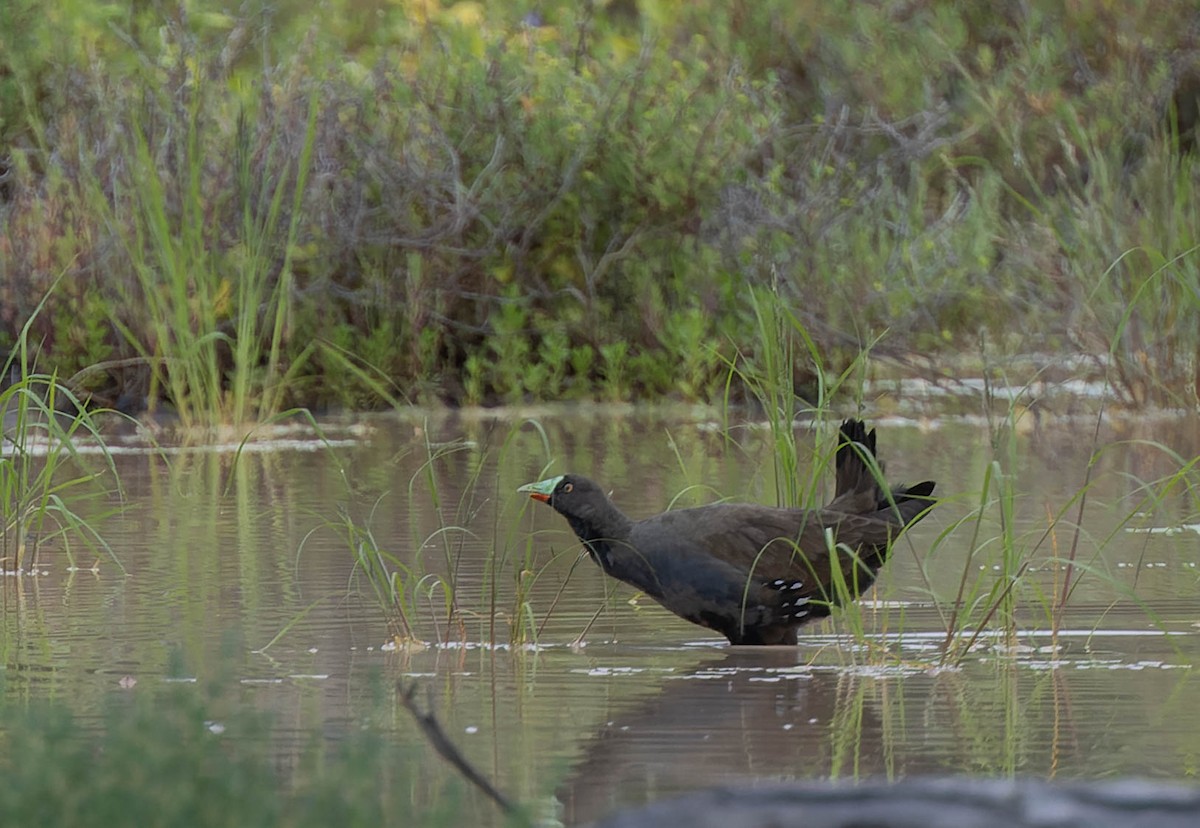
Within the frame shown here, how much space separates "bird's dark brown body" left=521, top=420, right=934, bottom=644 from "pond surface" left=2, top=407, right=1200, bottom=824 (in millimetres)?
115

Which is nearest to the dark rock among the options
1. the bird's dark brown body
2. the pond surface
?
the pond surface

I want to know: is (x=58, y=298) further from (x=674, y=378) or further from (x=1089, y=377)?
(x=1089, y=377)

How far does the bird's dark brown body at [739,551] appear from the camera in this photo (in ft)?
23.0

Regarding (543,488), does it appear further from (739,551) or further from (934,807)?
(934,807)

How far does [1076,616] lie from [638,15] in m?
19.3

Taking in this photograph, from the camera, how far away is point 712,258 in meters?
17.5

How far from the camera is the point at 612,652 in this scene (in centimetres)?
705

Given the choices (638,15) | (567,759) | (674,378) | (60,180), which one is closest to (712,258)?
(674,378)

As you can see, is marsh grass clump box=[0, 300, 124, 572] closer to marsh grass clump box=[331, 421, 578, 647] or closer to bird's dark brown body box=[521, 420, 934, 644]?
marsh grass clump box=[331, 421, 578, 647]

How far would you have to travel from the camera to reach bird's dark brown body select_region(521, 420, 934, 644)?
7.02m

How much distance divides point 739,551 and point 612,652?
1.57 feet

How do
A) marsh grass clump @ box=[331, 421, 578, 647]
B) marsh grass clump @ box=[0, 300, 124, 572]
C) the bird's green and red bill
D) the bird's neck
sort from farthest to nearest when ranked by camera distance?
marsh grass clump @ box=[0, 300, 124, 572] < the bird's green and red bill < the bird's neck < marsh grass clump @ box=[331, 421, 578, 647]

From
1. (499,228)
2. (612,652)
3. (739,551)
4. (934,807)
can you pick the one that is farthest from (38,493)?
(934,807)

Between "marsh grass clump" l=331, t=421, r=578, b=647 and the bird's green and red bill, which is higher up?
the bird's green and red bill
